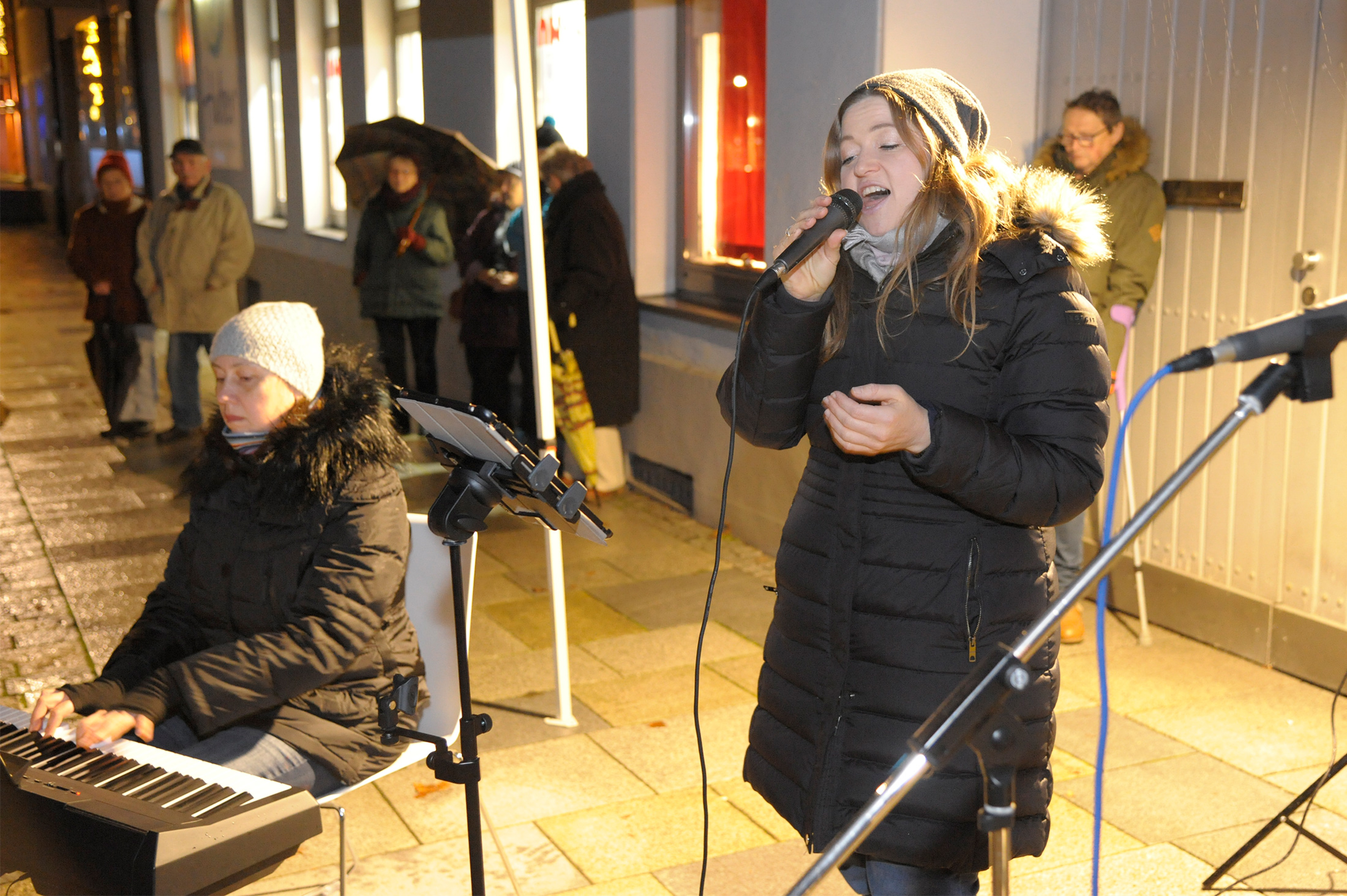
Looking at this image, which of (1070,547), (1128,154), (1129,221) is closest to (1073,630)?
(1070,547)

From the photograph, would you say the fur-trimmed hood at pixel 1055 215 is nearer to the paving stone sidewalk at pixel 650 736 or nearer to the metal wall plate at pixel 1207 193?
the paving stone sidewalk at pixel 650 736

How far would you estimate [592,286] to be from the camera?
294 inches

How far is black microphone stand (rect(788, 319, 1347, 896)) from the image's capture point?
146 centimetres

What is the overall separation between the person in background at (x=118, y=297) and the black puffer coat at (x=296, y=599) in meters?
6.32

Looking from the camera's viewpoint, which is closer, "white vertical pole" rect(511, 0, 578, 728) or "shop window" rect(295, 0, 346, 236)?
"white vertical pole" rect(511, 0, 578, 728)

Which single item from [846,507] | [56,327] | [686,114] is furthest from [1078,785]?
[56,327]

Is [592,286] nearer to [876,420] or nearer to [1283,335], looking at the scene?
[876,420]

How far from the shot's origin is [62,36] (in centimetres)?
1071

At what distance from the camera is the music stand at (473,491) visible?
2.23m

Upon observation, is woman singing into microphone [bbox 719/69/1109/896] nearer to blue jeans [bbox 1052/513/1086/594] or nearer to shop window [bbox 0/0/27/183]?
blue jeans [bbox 1052/513/1086/594]

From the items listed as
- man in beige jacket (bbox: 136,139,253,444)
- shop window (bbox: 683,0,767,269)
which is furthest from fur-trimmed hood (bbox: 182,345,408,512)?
man in beige jacket (bbox: 136,139,253,444)

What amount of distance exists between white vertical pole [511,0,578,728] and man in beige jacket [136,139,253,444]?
4.02 meters

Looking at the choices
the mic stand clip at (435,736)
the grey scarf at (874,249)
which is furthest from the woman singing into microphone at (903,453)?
the mic stand clip at (435,736)

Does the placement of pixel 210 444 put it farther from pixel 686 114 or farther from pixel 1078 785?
pixel 686 114
